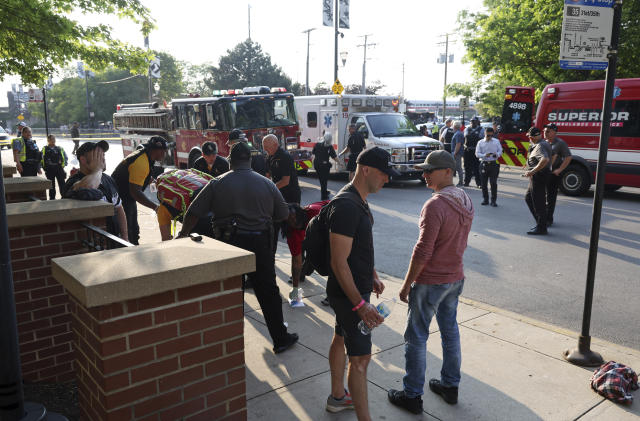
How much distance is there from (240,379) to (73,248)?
1863mm

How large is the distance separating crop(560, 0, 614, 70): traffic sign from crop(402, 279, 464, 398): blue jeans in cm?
202

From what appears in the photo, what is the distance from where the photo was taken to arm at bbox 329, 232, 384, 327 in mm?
2939

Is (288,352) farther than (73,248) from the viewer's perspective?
Yes

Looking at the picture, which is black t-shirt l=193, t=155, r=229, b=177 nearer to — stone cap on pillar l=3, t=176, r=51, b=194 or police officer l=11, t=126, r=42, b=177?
stone cap on pillar l=3, t=176, r=51, b=194

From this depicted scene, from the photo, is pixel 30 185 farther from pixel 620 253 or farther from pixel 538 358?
pixel 620 253

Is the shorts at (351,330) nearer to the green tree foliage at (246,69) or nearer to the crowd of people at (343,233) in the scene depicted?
the crowd of people at (343,233)

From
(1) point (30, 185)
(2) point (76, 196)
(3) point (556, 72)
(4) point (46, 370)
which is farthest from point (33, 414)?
(3) point (556, 72)

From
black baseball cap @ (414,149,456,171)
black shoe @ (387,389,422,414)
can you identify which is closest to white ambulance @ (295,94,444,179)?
black baseball cap @ (414,149,456,171)

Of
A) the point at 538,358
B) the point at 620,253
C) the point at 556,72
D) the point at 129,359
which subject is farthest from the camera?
the point at 556,72

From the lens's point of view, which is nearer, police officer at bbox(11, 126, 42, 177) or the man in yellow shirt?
the man in yellow shirt

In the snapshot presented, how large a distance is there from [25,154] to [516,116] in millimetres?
13235

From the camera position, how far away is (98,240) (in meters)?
3.65

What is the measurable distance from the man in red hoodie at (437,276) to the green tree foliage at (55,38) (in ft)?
→ 22.5

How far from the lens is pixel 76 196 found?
4.02 meters
